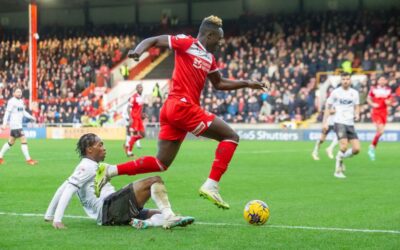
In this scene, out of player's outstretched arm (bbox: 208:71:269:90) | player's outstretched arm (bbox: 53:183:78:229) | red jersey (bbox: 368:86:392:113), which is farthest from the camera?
red jersey (bbox: 368:86:392:113)

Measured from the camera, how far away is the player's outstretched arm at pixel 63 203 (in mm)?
9109

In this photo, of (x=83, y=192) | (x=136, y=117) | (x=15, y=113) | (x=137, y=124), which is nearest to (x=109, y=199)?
(x=83, y=192)

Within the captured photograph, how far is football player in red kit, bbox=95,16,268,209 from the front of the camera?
975cm

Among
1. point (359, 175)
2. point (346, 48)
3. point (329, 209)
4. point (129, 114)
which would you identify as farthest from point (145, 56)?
point (329, 209)

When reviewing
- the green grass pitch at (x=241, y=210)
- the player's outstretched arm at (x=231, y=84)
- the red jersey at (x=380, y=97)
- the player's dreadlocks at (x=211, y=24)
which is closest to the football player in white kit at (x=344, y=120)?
the green grass pitch at (x=241, y=210)

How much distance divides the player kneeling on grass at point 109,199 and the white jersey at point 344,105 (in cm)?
916

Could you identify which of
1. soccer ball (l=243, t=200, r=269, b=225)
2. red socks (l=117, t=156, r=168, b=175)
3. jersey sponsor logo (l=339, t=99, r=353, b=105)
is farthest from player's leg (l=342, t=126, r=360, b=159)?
red socks (l=117, t=156, r=168, b=175)

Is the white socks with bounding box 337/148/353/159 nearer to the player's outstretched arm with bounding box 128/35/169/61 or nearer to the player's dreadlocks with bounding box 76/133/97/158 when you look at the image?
the player's outstretched arm with bounding box 128/35/169/61

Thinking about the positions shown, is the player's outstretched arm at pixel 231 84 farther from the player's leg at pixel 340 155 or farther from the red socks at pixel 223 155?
the player's leg at pixel 340 155

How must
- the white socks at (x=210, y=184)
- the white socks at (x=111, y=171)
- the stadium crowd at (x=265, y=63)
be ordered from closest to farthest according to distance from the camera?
the white socks at (x=111, y=171) → the white socks at (x=210, y=184) → the stadium crowd at (x=265, y=63)

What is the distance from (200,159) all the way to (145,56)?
31.3 meters

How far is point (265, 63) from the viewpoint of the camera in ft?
146

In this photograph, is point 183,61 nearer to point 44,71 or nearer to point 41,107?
point 41,107

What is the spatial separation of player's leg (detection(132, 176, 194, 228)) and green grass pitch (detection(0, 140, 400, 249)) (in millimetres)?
111
